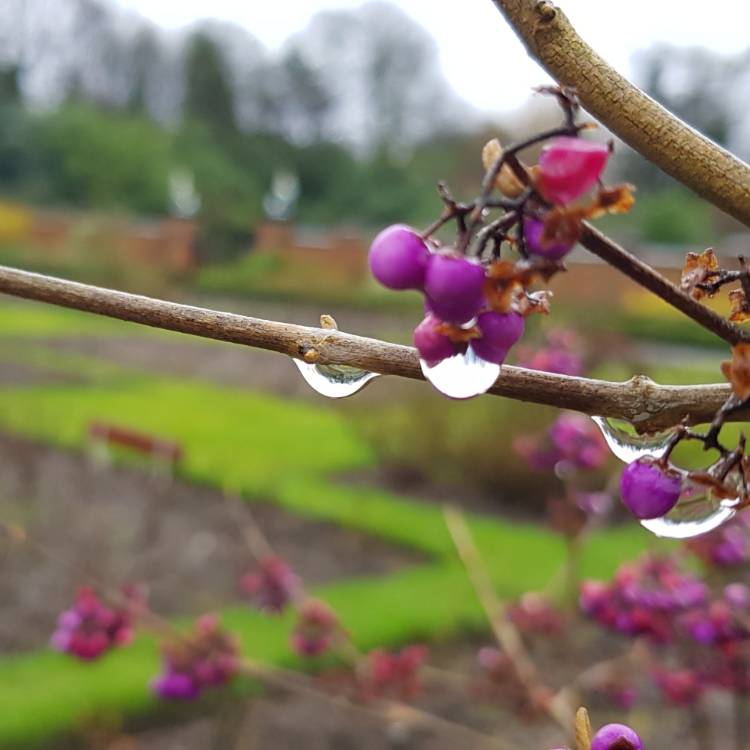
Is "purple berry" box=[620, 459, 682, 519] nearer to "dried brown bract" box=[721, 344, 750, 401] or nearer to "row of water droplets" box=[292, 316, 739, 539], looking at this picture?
"row of water droplets" box=[292, 316, 739, 539]

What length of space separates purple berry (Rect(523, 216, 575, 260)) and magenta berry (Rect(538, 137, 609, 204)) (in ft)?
0.06

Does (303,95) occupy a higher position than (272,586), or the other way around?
(272,586)

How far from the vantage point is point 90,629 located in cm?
244

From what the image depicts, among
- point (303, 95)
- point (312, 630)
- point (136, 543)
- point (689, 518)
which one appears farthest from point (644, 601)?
point (303, 95)

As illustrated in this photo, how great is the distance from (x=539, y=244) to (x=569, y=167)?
0.04 meters

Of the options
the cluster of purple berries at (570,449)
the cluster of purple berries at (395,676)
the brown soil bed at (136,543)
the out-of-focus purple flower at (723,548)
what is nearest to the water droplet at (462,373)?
the out-of-focus purple flower at (723,548)

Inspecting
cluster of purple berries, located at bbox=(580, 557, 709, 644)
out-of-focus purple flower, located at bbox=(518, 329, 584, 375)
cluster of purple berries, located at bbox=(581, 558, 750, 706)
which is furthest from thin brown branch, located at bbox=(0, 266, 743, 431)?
out-of-focus purple flower, located at bbox=(518, 329, 584, 375)

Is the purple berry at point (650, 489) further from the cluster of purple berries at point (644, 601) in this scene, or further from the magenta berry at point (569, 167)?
the cluster of purple berries at point (644, 601)

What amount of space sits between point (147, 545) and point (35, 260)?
1834cm

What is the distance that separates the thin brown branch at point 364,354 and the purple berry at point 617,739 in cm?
17

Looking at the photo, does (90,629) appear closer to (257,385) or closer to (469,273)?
(469,273)

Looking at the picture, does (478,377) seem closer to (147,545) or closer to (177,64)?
(147,545)

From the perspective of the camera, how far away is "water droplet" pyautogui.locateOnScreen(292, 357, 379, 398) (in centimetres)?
64

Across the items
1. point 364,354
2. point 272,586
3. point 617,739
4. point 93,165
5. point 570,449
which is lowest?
point 93,165
